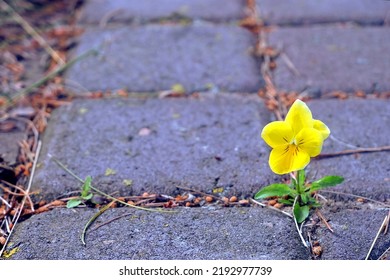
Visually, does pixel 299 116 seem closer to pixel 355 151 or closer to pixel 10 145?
pixel 355 151

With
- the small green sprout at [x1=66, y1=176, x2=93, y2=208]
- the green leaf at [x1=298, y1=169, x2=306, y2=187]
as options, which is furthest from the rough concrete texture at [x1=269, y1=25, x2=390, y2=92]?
the small green sprout at [x1=66, y1=176, x2=93, y2=208]

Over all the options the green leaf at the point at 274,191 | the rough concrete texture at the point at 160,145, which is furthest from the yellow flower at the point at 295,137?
the rough concrete texture at the point at 160,145

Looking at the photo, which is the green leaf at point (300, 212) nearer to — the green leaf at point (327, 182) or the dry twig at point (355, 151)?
the green leaf at point (327, 182)

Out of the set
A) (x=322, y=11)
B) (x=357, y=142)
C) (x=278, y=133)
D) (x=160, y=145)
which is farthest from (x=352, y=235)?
(x=322, y=11)

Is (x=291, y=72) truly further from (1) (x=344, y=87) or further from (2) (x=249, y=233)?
(2) (x=249, y=233)

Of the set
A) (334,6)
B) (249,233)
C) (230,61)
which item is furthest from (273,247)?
(334,6)

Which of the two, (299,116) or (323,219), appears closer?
(299,116)

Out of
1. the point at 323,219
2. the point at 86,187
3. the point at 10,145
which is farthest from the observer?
the point at 10,145
